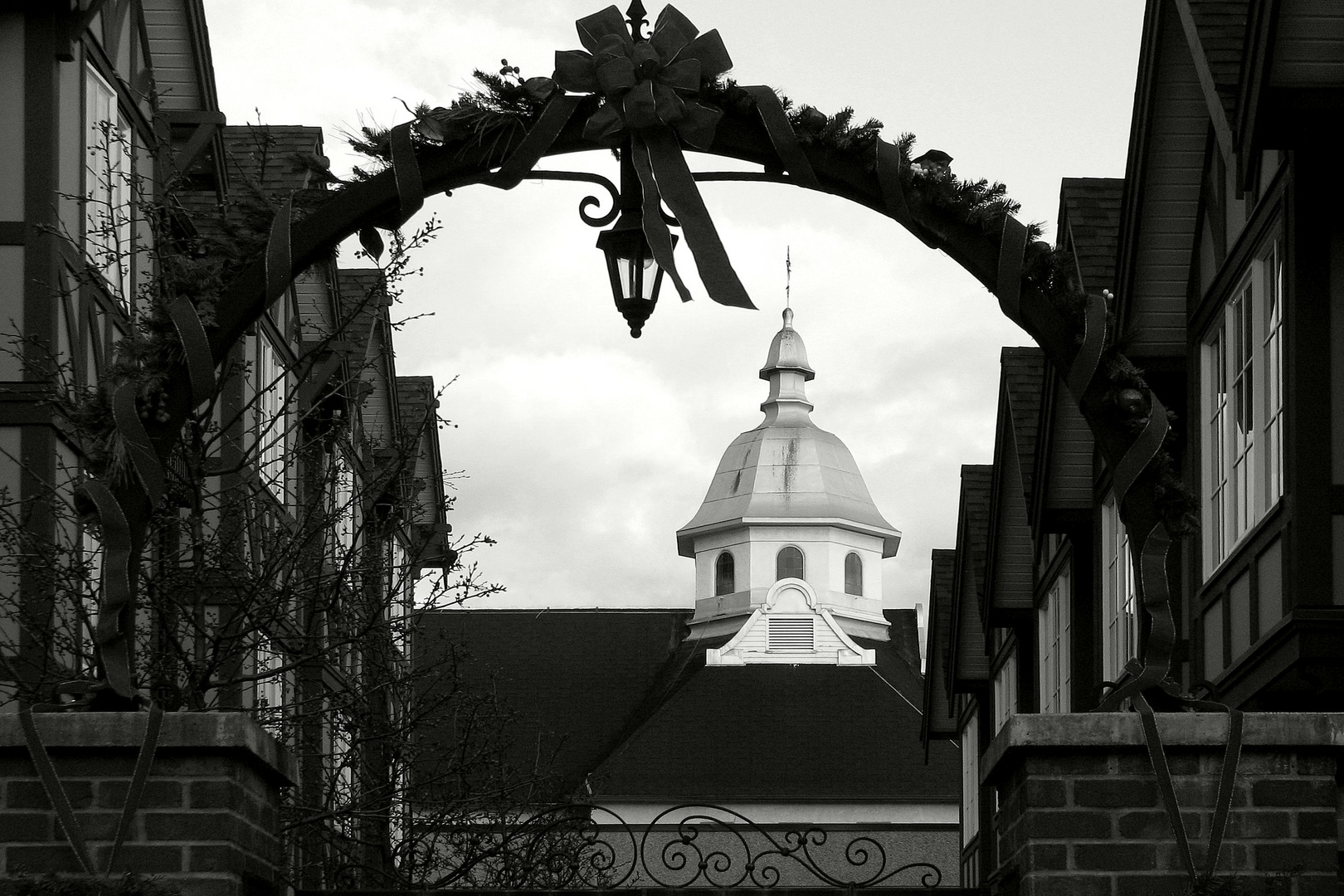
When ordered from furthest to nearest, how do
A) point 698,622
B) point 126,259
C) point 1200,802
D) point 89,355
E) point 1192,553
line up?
point 698,622, point 126,259, point 89,355, point 1192,553, point 1200,802

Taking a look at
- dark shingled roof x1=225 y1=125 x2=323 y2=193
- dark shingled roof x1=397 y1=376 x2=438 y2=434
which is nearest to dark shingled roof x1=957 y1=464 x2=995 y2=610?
dark shingled roof x1=397 y1=376 x2=438 y2=434

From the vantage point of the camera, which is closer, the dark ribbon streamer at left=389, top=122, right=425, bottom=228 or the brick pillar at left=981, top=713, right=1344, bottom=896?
the brick pillar at left=981, top=713, right=1344, bottom=896

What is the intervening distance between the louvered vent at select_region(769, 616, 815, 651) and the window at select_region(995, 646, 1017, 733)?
1176 inches

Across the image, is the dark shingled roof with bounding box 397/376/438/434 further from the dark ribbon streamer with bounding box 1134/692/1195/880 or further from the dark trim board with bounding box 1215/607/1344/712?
the dark ribbon streamer with bounding box 1134/692/1195/880

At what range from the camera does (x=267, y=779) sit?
6676mm

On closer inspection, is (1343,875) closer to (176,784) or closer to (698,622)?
(176,784)

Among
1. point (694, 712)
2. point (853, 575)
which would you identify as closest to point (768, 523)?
point (853, 575)

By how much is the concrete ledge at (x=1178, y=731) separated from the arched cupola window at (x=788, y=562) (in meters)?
58.6

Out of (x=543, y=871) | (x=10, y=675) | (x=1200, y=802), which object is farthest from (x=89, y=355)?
(x=1200, y=802)

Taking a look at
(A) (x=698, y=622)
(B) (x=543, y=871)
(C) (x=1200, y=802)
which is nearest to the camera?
(C) (x=1200, y=802)

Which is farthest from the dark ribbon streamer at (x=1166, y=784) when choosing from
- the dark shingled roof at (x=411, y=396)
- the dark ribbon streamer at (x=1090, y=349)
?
the dark shingled roof at (x=411, y=396)

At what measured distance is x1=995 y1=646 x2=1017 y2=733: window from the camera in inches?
948

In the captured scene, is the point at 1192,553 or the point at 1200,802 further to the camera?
the point at 1192,553

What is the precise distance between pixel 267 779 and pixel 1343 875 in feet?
11.1
